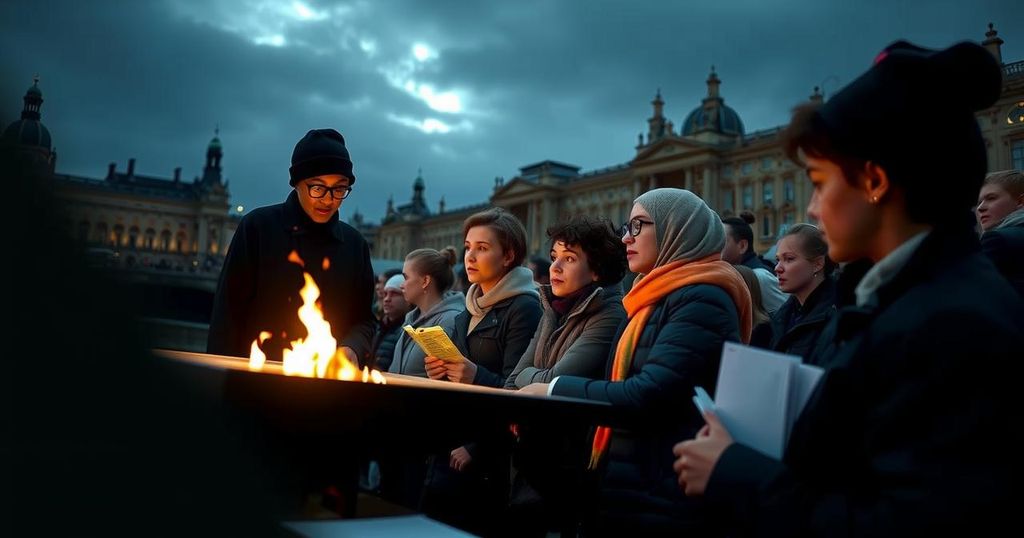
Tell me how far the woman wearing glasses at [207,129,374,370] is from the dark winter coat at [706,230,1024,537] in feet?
7.95

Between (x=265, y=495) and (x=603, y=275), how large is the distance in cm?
258

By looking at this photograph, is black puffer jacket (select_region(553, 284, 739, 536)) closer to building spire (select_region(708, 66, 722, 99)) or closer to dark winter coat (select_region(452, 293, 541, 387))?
dark winter coat (select_region(452, 293, 541, 387))

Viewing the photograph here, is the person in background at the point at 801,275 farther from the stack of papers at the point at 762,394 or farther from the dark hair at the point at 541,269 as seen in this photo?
the dark hair at the point at 541,269

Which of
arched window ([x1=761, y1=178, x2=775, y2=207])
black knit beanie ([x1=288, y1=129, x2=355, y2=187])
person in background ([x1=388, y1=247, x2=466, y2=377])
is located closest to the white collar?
black knit beanie ([x1=288, y1=129, x2=355, y2=187])

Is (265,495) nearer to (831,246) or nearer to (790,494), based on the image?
(790,494)

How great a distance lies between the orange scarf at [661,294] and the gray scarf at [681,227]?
5cm

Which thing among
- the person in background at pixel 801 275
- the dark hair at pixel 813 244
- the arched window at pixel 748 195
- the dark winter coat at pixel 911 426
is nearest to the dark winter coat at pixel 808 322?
the person in background at pixel 801 275

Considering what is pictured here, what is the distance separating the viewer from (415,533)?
164cm

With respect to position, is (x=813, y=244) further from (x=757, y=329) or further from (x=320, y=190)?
(x=320, y=190)

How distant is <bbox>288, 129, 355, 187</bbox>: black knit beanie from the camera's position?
3482mm

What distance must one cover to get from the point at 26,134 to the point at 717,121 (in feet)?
176

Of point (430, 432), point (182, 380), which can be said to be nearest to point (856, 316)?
point (430, 432)

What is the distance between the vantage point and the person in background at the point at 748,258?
5.29m

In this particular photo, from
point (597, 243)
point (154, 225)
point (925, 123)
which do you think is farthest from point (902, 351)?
point (154, 225)
